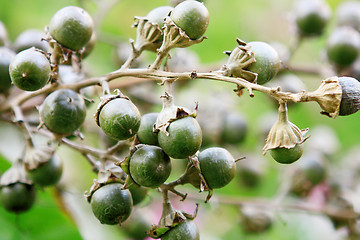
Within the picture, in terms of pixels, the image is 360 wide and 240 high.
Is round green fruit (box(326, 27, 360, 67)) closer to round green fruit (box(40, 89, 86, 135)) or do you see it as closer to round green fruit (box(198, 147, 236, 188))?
round green fruit (box(198, 147, 236, 188))

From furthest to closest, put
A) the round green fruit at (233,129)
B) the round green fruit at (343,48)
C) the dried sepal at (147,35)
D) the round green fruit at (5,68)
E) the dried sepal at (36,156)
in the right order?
the round green fruit at (233,129), the round green fruit at (343,48), the round green fruit at (5,68), the dried sepal at (36,156), the dried sepal at (147,35)

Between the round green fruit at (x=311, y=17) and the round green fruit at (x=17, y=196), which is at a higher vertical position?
the round green fruit at (x=311, y=17)

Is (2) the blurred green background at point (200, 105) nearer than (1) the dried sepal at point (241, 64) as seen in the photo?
No

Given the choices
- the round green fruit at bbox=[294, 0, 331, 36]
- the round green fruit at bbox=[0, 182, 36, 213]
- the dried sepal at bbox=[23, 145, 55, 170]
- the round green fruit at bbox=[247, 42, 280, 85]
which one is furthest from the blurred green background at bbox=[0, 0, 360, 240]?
the round green fruit at bbox=[247, 42, 280, 85]

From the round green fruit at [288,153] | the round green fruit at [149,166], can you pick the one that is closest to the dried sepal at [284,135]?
the round green fruit at [288,153]

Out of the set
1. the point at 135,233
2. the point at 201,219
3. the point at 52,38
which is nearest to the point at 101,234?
the point at 135,233

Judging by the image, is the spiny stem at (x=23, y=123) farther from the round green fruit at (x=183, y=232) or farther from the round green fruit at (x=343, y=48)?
the round green fruit at (x=343, y=48)

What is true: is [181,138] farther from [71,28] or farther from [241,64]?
[71,28]

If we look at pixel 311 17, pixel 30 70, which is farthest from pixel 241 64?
pixel 311 17
